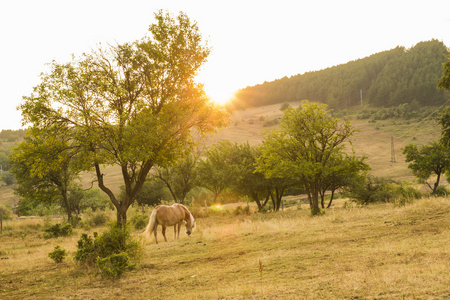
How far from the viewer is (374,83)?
145250mm

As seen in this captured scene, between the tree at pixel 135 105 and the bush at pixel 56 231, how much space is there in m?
13.1

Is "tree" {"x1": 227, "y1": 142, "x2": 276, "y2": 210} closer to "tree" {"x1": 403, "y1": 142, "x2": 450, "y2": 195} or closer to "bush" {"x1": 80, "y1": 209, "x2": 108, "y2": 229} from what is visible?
"bush" {"x1": 80, "y1": 209, "x2": 108, "y2": 229}

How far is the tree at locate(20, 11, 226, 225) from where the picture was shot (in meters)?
12.5

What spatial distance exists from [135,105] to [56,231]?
52.8 feet

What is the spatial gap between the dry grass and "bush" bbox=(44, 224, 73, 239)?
35.6 feet

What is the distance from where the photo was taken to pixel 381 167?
252 feet

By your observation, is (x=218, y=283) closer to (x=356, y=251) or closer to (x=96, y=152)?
(x=356, y=251)

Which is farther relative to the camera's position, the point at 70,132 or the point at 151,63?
the point at 151,63

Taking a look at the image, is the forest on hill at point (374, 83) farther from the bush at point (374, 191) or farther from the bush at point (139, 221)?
the bush at point (139, 221)

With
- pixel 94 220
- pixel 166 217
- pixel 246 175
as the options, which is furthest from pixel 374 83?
pixel 166 217

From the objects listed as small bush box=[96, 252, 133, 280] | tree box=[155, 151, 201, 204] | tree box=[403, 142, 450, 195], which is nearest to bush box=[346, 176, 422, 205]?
tree box=[403, 142, 450, 195]

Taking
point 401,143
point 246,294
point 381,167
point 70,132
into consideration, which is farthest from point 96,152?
point 401,143

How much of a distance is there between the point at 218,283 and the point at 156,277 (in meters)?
2.36

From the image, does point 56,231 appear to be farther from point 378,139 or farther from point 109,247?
point 378,139
